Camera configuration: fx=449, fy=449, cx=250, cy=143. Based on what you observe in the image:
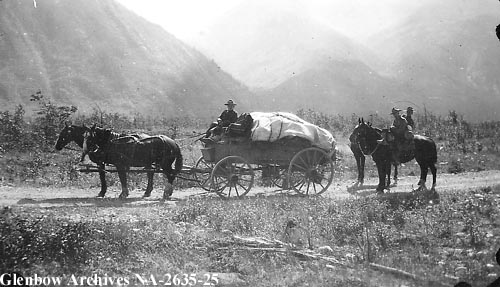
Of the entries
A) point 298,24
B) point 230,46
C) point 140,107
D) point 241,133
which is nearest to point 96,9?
point 140,107

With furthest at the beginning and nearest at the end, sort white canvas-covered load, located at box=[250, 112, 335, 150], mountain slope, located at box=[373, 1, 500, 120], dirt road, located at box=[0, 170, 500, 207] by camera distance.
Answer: mountain slope, located at box=[373, 1, 500, 120]
white canvas-covered load, located at box=[250, 112, 335, 150]
dirt road, located at box=[0, 170, 500, 207]

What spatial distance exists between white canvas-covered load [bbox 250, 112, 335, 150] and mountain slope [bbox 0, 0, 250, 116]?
110 ft

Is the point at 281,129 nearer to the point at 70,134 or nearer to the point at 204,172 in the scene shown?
the point at 204,172

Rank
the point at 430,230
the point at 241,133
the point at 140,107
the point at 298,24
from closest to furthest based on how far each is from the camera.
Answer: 1. the point at 430,230
2. the point at 241,133
3. the point at 140,107
4. the point at 298,24

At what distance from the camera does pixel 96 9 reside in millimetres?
55812

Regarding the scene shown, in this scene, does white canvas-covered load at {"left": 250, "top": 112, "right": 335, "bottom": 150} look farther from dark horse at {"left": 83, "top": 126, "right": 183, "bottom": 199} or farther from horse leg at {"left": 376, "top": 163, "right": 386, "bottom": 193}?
dark horse at {"left": 83, "top": 126, "right": 183, "bottom": 199}

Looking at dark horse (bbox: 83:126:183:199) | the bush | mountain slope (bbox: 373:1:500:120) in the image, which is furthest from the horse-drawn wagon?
mountain slope (bbox: 373:1:500:120)

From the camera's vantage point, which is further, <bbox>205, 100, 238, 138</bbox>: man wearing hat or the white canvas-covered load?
<bbox>205, 100, 238, 138</bbox>: man wearing hat

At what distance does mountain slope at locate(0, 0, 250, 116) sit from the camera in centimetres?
4334

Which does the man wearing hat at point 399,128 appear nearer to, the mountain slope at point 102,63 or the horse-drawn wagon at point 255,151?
the horse-drawn wagon at point 255,151

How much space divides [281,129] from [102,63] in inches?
1693

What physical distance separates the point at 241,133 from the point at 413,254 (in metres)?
5.46

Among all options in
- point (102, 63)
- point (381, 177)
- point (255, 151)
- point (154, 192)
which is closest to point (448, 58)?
point (102, 63)

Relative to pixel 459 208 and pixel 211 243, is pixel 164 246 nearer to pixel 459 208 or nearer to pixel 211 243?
pixel 211 243
